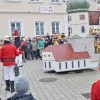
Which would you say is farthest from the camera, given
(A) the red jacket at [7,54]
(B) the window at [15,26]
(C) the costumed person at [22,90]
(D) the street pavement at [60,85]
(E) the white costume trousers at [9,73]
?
(B) the window at [15,26]

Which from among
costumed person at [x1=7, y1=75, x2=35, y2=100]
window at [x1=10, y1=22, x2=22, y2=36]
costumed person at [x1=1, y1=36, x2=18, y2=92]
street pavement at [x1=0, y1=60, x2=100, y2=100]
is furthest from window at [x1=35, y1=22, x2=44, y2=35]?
costumed person at [x1=7, y1=75, x2=35, y2=100]

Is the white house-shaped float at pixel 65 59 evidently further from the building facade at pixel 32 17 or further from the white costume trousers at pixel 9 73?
the building facade at pixel 32 17

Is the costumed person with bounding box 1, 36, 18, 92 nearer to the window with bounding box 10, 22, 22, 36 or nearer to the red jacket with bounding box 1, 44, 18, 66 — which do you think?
the red jacket with bounding box 1, 44, 18, 66

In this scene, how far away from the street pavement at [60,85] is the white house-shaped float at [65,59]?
1.06 feet

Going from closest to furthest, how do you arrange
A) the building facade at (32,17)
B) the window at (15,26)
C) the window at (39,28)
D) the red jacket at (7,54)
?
the red jacket at (7,54) → the building facade at (32,17) → the window at (15,26) → the window at (39,28)

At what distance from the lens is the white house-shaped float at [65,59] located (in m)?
13.6

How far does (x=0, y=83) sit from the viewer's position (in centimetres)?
1180

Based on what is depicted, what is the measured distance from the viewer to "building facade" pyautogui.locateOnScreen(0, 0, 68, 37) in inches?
1016

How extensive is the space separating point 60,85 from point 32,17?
648 inches

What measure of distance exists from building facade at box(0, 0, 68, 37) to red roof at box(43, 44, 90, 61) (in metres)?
12.2

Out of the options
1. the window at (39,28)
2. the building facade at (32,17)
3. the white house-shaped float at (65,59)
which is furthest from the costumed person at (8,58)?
the window at (39,28)

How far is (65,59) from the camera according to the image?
536 inches

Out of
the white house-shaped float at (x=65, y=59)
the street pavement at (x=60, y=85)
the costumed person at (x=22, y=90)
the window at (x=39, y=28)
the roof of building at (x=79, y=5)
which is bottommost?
the street pavement at (x=60, y=85)

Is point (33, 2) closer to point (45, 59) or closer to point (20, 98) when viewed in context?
point (45, 59)
